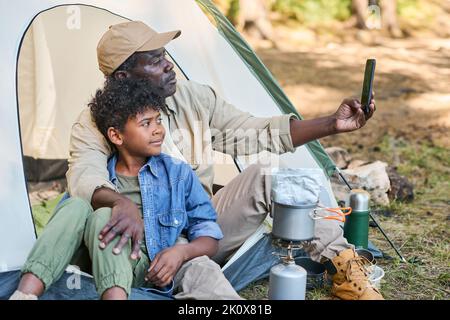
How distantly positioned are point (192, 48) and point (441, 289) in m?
1.61

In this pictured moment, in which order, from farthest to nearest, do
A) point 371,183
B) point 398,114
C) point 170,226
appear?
point 398,114 → point 371,183 → point 170,226

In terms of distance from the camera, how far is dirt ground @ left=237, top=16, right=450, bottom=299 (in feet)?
10.3

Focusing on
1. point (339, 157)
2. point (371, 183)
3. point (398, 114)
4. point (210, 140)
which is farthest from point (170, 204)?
point (398, 114)

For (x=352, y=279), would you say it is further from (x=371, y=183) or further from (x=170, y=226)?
(x=371, y=183)

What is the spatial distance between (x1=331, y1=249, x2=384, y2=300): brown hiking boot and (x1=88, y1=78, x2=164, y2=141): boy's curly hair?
89cm

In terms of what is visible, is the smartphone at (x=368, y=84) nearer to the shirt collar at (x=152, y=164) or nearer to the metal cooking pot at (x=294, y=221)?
the metal cooking pot at (x=294, y=221)

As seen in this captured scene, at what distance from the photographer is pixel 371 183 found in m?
4.08

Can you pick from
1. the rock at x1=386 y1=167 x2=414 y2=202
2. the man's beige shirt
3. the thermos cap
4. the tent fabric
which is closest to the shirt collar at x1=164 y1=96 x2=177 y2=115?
the man's beige shirt

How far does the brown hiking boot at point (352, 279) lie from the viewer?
2475 mm

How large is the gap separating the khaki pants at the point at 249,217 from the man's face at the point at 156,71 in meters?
0.46

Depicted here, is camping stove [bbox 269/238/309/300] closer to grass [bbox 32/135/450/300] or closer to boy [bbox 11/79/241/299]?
boy [bbox 11/79/241/299]

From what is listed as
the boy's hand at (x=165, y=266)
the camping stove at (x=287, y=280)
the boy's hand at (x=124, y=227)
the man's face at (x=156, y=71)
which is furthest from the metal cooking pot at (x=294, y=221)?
the man's face at (x=156, y=71)

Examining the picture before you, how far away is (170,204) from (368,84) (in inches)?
33.9

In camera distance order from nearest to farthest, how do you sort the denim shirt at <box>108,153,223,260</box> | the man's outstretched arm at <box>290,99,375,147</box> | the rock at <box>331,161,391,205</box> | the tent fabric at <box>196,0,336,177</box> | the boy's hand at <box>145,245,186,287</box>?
the boy's hand at <box>145,245,186,287</box> < the denim shirt at <box>108,153,223,260</box> < the man's outstretched arm at <box>290,99,375,147</box> < the tent fabric at <box>196,0,336,177</box> < the rock at <box>331,161,391,205</box>
